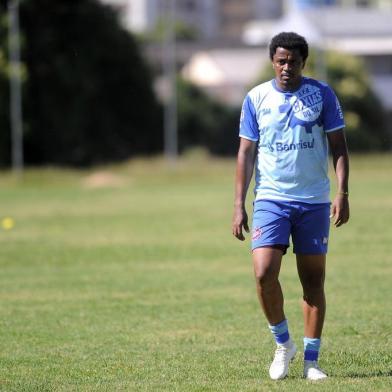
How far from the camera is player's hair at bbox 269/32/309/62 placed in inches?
302

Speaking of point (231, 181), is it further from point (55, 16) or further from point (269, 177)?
point (269, 177)

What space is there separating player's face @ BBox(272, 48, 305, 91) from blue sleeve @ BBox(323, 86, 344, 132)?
8.7 inches

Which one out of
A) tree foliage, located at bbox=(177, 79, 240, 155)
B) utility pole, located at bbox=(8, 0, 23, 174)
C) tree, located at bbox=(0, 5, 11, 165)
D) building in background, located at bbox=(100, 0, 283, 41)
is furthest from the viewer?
building in background, located at bbox=(100, 0, 283, 41)

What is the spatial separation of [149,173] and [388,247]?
3056cm

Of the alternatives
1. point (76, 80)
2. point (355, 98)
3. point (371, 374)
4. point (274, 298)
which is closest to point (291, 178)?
point (274, 298)

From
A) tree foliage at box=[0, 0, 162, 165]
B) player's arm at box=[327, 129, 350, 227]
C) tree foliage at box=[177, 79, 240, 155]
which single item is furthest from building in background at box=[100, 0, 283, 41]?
player's arm at box=[327, 129, 350, 227]

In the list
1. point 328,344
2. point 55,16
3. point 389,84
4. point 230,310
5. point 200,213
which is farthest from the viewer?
point 389,84

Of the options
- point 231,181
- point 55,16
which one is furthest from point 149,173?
point 55,16

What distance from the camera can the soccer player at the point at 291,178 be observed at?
7.72m

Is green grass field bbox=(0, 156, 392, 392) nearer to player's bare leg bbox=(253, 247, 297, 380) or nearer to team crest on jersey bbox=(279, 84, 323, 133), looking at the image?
player's bare leg bbox=(253, 247, 297, 380)

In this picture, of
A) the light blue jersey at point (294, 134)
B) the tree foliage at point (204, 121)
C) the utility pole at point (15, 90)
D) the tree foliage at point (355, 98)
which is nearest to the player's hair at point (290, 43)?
the light blue jersey at point (294, 134)

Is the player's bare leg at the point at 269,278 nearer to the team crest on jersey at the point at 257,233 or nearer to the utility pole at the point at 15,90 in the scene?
the team crest on jersey at the point at 257,233

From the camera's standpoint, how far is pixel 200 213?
28000 millimetres

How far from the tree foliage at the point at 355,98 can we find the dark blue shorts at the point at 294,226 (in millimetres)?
52746
